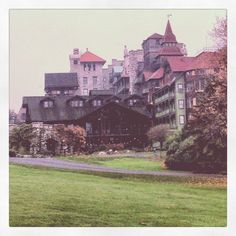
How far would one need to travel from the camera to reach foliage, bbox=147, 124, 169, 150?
6.57 meters

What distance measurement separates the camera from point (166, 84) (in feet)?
21.7

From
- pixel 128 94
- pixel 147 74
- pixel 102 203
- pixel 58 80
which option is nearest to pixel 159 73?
pixel 147 74

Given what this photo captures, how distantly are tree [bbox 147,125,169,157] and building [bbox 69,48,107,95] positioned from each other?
37 centimetres

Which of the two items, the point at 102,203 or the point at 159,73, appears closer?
the point at 102,203

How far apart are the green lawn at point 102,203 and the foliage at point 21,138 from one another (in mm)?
113

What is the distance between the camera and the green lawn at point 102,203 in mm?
6465

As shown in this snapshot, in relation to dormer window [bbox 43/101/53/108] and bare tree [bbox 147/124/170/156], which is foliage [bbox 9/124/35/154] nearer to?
dormer window [bbox 43/101/53/108]

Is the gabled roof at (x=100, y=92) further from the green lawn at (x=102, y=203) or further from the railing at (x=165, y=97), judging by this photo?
the green lawn at (x=102, y=203)

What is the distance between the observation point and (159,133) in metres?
6.58

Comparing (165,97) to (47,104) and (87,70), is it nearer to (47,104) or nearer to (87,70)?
(87,70)

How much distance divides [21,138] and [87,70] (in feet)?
1.75
